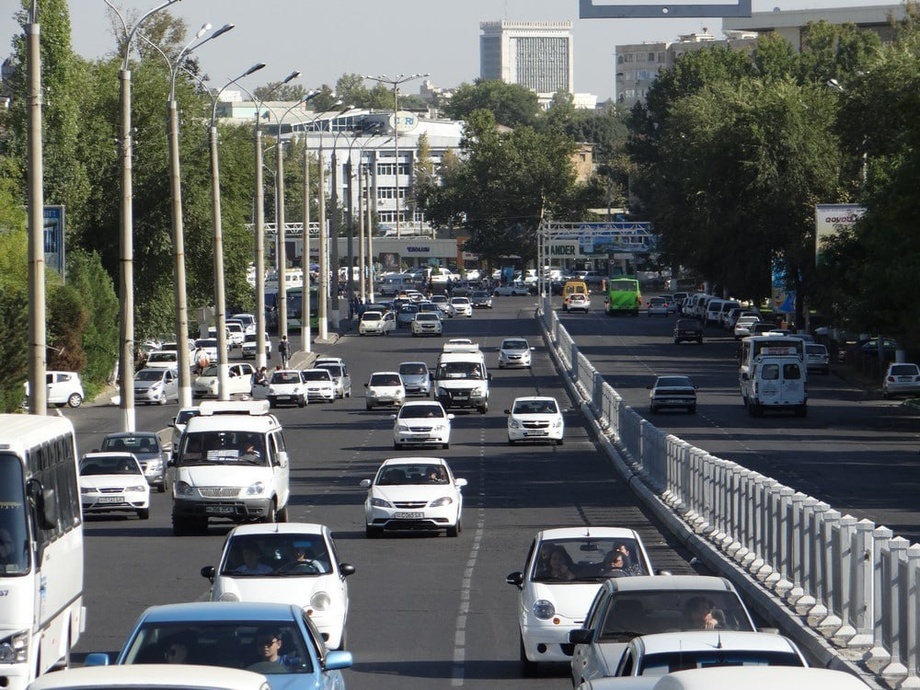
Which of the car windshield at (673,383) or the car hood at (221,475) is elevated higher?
the car hood at (221,475)

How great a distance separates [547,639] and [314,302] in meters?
99.8

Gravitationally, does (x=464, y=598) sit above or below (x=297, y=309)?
above

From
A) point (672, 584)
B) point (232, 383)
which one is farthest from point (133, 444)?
point (672, 584)

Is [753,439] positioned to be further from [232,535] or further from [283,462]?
[232,535]

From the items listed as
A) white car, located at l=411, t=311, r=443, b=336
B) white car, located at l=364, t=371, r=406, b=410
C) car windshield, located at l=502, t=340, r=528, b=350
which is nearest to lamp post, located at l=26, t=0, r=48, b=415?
white car, located at l=364, t=371, r=406, b=410

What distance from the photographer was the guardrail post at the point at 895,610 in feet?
44.8

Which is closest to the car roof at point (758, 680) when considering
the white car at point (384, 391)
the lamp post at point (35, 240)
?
the lamp post at point (35, 240)

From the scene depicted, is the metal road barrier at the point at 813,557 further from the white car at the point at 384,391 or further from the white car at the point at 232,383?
the white car at the point at 232,383

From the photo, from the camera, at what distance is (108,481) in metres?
33.0

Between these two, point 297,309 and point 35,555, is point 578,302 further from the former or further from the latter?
point 35,555

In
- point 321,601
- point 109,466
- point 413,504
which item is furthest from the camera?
point 109,466

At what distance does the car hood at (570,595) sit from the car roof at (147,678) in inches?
300

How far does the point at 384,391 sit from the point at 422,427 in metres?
14.8

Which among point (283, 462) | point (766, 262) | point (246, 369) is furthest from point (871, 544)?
point (766, 262)
